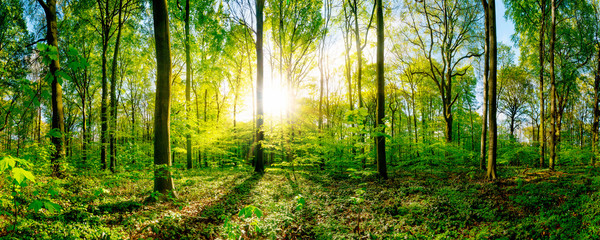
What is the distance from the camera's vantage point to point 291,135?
12008mm

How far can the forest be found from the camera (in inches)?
161

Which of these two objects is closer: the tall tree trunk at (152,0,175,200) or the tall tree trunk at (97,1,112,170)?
the tall tree trunk at (152,0,175,200)

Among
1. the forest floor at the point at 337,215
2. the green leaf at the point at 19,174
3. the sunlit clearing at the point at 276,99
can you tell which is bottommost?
the forest floor at the point at 337,215

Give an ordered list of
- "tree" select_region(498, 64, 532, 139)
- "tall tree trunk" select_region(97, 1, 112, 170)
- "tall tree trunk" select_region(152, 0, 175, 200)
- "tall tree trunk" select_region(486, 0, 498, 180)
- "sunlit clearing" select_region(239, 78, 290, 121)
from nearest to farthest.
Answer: "tall tree trunk" select_region(152, 0, 175, 200) < "tall tree trunk" select_region(486, 0, 498, 180) < "tall tree trunk" select_region(97, 1, 112, 170) < "sunlit clearing" select_region(239, 78, 290, 121) < "tree" select_region(498, 64, 532, 139)

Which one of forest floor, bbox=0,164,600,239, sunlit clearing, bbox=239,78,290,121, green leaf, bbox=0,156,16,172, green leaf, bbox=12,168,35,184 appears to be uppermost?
sunlit clearing, bbox=239,78,290,121

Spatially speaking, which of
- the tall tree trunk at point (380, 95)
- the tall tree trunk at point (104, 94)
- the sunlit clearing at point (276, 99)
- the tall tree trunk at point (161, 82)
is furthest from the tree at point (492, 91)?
the tall tree trunk at point (104, 94)

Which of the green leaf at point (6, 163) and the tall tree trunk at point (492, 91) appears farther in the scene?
the tall tree trunk at point (492, 91)

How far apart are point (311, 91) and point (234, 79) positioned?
8.63m

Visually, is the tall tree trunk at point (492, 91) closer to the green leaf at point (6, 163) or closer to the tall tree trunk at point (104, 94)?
the green leaf at point (6, 163)

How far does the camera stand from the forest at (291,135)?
4.10 meters

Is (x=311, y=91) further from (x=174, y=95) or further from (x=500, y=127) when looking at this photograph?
(x=500, y=127)

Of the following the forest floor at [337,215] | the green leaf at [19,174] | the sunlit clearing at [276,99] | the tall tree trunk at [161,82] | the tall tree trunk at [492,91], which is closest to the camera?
the green leaf at [19,174]

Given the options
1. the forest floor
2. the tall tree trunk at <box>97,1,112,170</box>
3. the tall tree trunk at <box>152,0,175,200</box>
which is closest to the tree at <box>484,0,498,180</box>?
the forest floor

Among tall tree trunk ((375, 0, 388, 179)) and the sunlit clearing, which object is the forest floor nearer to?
tall tree trunk ((375, 0, 388, 179))
